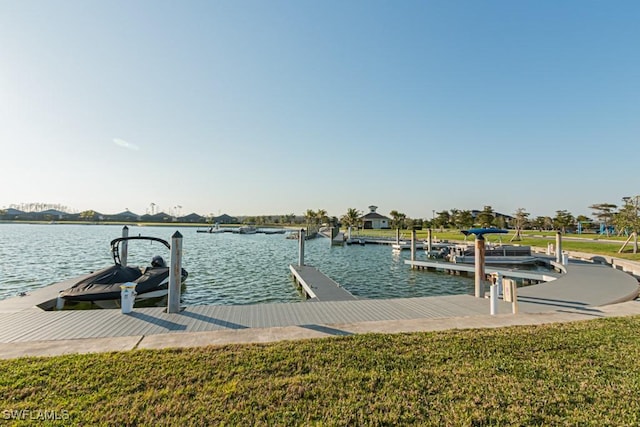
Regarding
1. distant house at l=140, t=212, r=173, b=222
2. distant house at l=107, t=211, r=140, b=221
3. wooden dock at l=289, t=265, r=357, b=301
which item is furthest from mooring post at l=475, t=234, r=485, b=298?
distant house at l=107, t=211, r=140, b=221

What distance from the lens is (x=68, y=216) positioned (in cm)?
13200

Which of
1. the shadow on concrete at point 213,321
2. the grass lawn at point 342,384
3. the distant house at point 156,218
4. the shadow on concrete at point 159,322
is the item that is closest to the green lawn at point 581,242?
the grass lawn at point 342,384

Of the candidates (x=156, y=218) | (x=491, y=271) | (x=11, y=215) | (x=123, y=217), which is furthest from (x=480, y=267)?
(x=11, y=215)

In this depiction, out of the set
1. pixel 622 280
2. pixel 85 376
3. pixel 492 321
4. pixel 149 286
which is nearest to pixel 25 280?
pixel 149 286

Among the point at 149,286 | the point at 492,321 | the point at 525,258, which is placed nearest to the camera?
the point at 492,321

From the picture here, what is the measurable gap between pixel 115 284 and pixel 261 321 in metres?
6.09

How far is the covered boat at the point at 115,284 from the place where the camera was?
8849 mm

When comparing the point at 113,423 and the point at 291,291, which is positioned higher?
the point at 113,423

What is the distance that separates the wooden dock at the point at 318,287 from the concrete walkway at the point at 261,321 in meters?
1.31

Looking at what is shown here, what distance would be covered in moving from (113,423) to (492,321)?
245 inches

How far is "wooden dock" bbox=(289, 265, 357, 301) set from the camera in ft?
29.9

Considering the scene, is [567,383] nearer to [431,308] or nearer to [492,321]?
[492,321]

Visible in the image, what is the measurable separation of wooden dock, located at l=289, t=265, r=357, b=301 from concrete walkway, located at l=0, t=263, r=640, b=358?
1310mm

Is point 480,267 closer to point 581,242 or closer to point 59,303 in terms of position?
point 59,303
